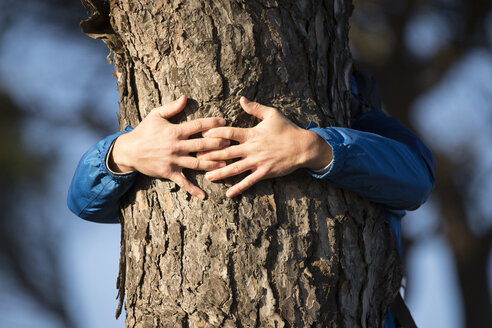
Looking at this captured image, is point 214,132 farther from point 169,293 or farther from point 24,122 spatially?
point 24,122

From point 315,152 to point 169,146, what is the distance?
0.42 meters

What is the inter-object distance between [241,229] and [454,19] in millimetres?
4819

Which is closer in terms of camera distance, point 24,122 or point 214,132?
point 214,132

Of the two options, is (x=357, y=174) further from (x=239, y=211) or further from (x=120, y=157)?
(x=120, y=157)

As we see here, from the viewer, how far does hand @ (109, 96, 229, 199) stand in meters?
1.62

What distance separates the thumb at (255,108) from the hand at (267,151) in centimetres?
2

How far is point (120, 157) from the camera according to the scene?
1.70 m

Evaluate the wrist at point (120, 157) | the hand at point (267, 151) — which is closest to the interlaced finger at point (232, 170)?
the hand at point (267, 151)

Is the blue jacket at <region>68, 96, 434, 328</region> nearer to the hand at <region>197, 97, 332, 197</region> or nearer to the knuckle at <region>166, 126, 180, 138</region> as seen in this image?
the hand at <region>197, 97, 332, 197</region>

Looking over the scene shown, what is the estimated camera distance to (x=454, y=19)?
562 cm

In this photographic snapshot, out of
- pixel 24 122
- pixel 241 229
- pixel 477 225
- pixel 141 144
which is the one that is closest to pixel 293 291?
pixel 241 229

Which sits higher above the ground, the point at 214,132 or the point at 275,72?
the point at 275,72

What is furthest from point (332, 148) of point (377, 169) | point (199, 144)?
point (199, 144)

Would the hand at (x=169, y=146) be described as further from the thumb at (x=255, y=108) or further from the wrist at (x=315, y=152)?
the wrist at (x=315, y=152)
